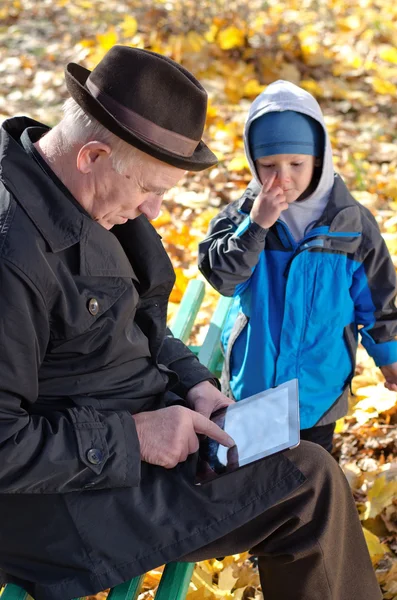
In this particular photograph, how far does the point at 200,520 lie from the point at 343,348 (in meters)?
1.07

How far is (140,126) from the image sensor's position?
1.85 m

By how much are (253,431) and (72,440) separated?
49cm

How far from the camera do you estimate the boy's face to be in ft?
8.52

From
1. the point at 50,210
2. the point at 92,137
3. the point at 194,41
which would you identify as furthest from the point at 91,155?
the point at 194,41

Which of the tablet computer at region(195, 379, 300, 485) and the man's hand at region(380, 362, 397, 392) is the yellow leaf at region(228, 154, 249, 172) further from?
the tablet computer at region(195, 379, 300, 485)

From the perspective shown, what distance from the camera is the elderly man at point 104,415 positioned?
1.78 m

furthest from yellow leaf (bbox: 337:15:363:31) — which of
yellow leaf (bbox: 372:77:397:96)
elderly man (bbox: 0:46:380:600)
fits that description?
elderly man (bbox: 0:46:380:600)

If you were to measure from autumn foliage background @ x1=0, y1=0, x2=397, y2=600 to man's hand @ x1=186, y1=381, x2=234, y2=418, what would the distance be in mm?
1222

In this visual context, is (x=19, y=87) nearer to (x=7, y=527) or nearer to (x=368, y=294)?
(x=368, y=294)

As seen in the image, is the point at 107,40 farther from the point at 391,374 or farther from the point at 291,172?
the point at 391,374

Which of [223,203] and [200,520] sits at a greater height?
[200,520]

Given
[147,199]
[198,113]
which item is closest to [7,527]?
[147,199]

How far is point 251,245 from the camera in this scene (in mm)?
2576

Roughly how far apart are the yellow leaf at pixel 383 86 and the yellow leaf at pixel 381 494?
169 inches
